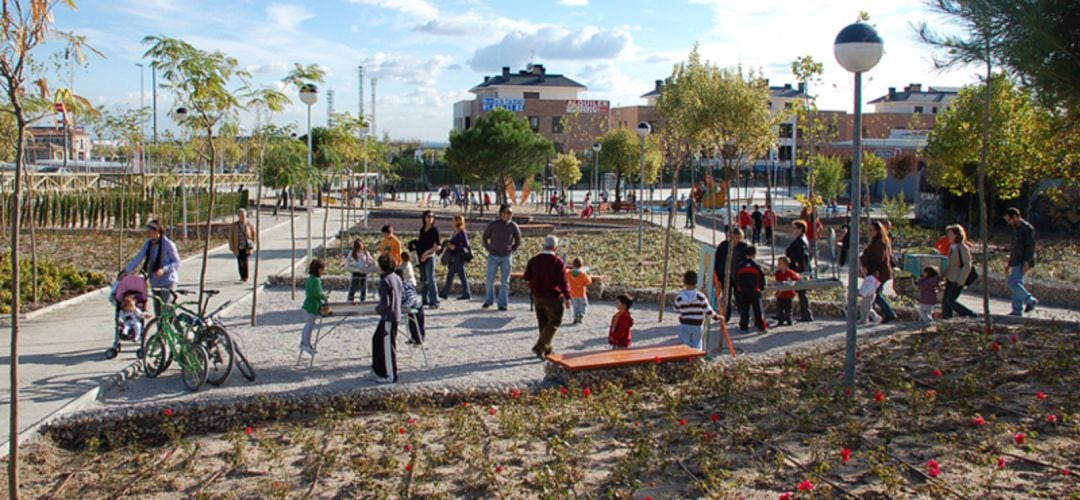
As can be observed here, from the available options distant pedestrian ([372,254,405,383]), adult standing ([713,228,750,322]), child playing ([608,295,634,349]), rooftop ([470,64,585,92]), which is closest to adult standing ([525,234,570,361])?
child playing ([608,295,634,349])

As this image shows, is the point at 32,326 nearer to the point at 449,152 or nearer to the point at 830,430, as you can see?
the point at 830,430

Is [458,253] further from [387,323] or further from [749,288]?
[387,323]

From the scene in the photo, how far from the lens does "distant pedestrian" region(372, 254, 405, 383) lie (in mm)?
8680

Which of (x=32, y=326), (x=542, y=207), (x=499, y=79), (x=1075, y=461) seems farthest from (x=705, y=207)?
(x=499, y=79)

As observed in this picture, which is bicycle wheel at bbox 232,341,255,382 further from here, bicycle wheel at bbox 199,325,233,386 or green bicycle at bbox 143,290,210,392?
green bicycle at bbox 143,290,210,392

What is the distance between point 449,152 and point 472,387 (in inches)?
1026

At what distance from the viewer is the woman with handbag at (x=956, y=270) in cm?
1197

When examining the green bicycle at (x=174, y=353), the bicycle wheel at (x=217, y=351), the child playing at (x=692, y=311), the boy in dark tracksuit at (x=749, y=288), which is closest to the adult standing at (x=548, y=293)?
the child playing at (x=692, y=311)

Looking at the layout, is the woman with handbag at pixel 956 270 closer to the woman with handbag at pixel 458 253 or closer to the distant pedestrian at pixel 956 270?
the distant pedestrian at pixel 956 270

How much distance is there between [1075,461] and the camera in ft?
20.5

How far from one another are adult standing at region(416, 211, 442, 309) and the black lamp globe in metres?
7.20

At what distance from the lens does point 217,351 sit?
8.59m

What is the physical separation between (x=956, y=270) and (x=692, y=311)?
14.9ft

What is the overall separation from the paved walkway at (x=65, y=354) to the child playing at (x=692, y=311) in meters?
5.82
